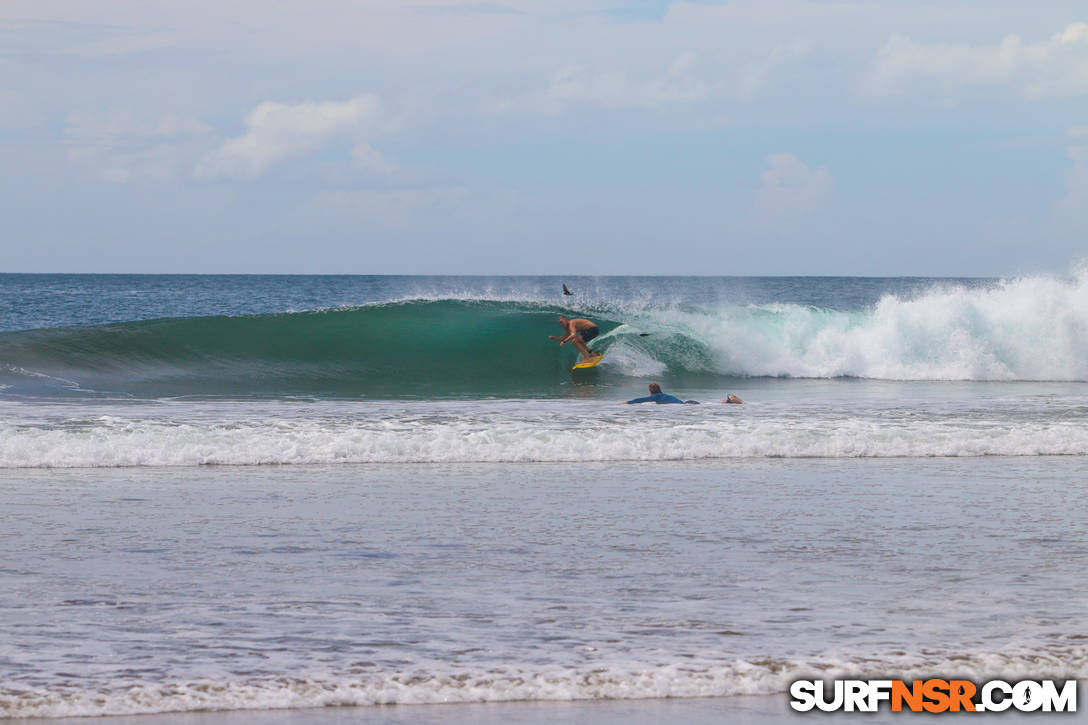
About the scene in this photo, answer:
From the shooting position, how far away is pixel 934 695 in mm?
4234

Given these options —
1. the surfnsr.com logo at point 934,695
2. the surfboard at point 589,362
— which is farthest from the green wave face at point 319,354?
the surfnsr.com logo at point 934,695

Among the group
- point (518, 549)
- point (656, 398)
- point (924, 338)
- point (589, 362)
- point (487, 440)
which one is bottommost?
point (518, 549)

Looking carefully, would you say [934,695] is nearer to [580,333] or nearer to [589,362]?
[589,362]

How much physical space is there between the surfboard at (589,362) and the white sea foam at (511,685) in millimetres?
18399

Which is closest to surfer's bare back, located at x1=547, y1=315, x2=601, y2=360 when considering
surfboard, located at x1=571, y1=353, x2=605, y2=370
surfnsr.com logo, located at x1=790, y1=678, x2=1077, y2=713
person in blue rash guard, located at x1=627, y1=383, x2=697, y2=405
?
surfboard, located at x1=571, y1=353, x2=605, y2=370

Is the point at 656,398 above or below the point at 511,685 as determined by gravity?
above

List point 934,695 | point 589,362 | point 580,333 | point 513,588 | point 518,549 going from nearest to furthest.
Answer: point 934,695 → point 513,588 → point 518,549 → point 589,362 → point 580,333

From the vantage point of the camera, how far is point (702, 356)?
24328 mm

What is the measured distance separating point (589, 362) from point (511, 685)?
19004 mm

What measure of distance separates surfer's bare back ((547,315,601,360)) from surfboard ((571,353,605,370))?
0.39ft

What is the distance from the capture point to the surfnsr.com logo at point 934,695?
4.15 m

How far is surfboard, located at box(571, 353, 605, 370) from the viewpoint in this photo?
22898 millimetres

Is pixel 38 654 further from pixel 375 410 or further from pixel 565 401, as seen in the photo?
pixel 565 401

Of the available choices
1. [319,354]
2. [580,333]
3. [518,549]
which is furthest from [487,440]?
[319,354]
